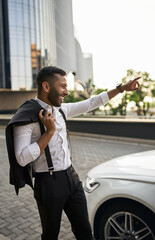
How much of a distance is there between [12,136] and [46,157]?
29 cm

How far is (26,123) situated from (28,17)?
51.4 metres

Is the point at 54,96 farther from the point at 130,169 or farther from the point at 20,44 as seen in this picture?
the point at 20,44

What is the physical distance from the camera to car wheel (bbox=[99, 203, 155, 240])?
7.77 ft

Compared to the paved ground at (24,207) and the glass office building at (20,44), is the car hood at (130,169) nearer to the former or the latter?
the paved ground at (24,207)

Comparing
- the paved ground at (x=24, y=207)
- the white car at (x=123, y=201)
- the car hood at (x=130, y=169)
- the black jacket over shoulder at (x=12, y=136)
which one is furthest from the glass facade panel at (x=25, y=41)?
the black jacket over shoulder at (x=12, y=136)

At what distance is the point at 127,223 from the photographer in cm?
249

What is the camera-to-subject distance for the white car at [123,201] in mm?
2365

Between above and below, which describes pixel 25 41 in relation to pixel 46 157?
above

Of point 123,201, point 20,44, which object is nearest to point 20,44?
point 20,44

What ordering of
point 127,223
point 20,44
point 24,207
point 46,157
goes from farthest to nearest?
point 20,44 → point 24,207 → point 127,223 → point 46,157

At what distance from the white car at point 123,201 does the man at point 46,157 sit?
499mm

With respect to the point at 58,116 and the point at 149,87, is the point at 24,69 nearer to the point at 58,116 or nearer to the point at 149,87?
the point at 149,87

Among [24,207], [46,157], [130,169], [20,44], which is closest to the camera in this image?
[46,157]

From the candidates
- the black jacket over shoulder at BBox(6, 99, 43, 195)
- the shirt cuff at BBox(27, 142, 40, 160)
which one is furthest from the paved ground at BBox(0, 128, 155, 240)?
the shirt cuff at BBox(27, 142, 40, 160)
